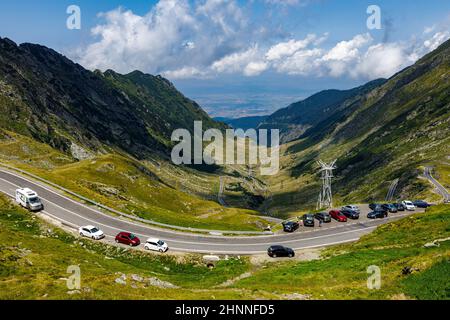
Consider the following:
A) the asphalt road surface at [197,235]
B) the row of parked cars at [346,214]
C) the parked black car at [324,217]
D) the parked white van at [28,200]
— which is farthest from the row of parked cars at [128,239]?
the parked black car at [324,217]

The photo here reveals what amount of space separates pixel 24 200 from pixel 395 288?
69.6 metres

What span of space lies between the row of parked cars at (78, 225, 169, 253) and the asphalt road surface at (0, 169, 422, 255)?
2.57 meters

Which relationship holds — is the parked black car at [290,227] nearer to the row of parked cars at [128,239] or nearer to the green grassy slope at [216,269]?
the green grassy slope at [216,269]

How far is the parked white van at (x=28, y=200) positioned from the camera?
7418cm

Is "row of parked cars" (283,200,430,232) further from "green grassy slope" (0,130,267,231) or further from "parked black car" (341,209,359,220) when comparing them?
"green grassy slope" (0,130,267,231)

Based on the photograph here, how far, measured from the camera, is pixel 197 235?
254 feet

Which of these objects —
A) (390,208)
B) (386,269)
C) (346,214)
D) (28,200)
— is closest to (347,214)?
(346,214)

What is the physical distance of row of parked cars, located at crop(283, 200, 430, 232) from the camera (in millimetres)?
83194

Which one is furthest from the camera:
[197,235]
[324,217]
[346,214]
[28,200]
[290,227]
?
[346,214]

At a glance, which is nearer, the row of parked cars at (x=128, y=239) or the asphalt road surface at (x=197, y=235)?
the row of parked cars at (x=128, y=239)

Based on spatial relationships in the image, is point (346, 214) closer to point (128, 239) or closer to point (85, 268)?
point (128, 239)

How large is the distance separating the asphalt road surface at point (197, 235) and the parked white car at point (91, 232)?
2.21m
